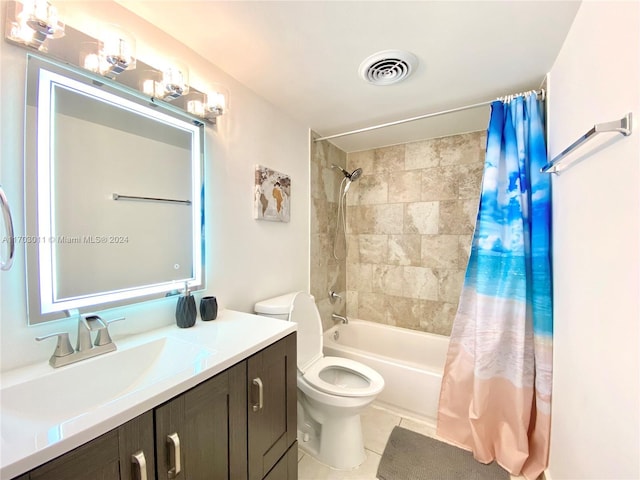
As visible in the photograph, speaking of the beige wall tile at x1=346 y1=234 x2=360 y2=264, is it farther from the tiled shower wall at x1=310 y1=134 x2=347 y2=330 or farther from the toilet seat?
the toilet seat

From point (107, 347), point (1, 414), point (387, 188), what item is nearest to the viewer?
point (1, 414)

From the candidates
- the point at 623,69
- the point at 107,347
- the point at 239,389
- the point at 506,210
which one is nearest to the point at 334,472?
the point at 239,389

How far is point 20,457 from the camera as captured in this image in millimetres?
494

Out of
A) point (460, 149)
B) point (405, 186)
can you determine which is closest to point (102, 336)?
point (405, 186)

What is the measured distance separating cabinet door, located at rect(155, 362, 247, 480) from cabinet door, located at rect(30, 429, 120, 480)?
0.10 meters

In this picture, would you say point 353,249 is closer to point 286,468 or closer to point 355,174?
point 355,174

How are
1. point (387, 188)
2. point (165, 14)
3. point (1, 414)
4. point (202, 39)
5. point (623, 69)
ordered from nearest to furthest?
1. point (1, 414)
2. point (623, 69)
3. point (165, 14)
4. point (202, 39)
5. point (387, 188)

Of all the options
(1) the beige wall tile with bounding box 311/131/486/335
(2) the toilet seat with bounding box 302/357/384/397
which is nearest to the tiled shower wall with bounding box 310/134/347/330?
(1) the beige wall tile with bounding box 311/131/486/335

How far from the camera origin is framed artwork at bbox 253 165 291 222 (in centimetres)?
168

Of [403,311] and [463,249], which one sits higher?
[463,249]

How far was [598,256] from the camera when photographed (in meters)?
0.93

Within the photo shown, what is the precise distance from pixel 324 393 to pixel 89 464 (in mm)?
1155

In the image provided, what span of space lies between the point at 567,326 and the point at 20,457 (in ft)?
6.07

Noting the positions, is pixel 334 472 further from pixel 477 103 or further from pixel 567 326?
pixel 477 103
